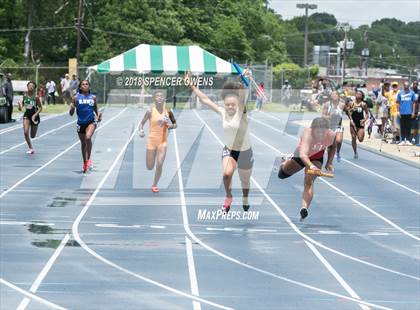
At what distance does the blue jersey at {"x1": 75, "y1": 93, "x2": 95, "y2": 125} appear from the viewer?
21516 mm

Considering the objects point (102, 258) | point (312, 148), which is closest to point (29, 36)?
point (102, 258)

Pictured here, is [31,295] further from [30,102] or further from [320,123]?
[30,102]

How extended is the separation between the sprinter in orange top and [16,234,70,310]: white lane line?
79.4 inches

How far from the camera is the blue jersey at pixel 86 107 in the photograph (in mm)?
21516

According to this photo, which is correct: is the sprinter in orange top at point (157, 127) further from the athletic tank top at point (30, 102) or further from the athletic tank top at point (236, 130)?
the athletic tank top at point (30, 102)

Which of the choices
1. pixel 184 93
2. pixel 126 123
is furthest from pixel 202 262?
pixel 184 93

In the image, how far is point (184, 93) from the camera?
6412 cm

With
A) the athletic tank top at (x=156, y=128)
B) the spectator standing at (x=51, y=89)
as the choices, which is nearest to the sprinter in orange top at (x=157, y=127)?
the athletic tank top at (x=156, y=128)

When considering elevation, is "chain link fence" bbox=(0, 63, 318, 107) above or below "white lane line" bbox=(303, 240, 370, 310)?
below

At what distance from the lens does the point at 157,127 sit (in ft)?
58.1

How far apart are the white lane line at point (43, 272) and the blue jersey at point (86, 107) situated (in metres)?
6.19

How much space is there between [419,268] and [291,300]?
9.34 feet

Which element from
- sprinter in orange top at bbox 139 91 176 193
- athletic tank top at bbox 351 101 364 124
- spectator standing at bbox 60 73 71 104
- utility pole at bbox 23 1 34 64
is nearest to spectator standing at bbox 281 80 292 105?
spectator standing at bbox 60 73 71 104

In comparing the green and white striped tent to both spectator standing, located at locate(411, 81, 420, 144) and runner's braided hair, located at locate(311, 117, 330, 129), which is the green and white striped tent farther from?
runner's braided hair, located at locate(311, 117, 330, 129)
